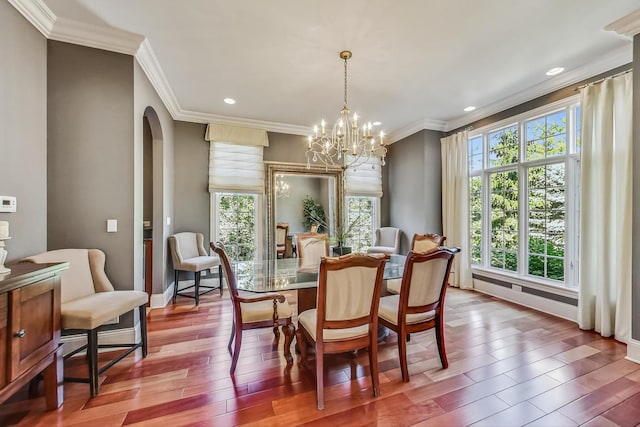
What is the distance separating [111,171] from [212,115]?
219 cm

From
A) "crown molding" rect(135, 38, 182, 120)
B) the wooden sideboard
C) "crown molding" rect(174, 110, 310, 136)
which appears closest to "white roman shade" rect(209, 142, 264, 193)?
"crown molding" rect(174, 110, 310, 136)

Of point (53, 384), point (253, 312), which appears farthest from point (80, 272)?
point (253, 312)

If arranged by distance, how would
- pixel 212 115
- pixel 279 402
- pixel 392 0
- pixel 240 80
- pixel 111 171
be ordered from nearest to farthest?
pixel 279 402 < pixel 392 0 < pixel 111 171 < pixel 240 80 < pixel 212 115

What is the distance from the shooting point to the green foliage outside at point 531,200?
332cm

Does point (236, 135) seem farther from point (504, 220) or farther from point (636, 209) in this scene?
point (636, 209)

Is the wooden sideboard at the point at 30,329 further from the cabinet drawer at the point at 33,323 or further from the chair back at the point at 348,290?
the chair back at the point at 348,290

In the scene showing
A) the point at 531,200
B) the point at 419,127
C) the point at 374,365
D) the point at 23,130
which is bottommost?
the point at 374,365

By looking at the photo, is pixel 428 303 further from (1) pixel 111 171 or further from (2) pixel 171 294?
(2) pixel 171 294

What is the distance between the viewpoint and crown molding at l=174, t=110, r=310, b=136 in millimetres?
4234

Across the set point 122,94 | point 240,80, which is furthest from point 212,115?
point 122,94

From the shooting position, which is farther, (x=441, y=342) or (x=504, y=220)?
(x=504, y=220)

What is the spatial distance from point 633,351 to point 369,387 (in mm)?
2256

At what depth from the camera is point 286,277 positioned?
2467 millimetres

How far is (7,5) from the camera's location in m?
1.86
